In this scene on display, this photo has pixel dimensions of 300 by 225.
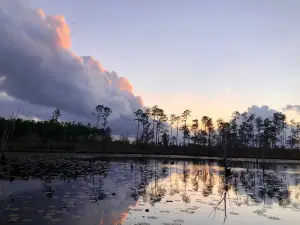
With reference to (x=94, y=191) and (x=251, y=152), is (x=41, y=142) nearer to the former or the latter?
(x=251, y=152)

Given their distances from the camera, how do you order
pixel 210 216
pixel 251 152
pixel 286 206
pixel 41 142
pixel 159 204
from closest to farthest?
pixel 210 216 → pixel 159 204 → pixel 286 206 → pixel 41 142 → pixel 251 152

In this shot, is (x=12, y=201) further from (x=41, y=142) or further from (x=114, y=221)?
(x=41, y=142)

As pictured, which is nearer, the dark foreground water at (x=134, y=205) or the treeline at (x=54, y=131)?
the dark foreground water at (x=134, y=205)

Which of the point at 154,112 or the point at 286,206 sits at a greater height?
the point at 154,112

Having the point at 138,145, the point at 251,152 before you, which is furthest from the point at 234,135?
the point at 138,145

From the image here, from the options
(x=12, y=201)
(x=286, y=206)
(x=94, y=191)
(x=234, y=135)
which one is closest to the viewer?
(x=12, y=201)

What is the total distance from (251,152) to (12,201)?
73.8 m

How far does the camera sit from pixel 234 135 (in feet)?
335

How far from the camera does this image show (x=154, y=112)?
331ft

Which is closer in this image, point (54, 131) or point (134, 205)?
point (134, 205)

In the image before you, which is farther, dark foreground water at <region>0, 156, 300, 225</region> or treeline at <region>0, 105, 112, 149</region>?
treeline at <region>0, 105, 112, 149</region>

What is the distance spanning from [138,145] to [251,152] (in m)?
30.1

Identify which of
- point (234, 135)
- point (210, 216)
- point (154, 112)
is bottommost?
point (210, 216)

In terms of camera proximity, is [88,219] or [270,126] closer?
[88,219]
